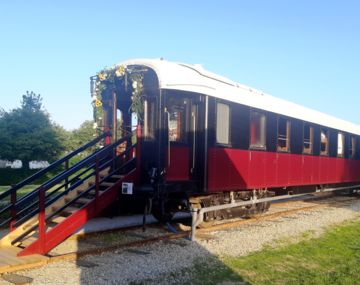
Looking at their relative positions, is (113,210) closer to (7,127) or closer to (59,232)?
(59,232)

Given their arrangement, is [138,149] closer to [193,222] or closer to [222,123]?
[193,222]

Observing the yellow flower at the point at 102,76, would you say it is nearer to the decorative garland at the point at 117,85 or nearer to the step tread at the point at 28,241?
the decorative garland at the point at 117,85

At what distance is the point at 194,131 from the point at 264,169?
3.26m

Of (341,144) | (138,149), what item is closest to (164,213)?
(138,149)

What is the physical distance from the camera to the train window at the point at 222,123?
381 inches

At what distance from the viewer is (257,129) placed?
11297 millimetres

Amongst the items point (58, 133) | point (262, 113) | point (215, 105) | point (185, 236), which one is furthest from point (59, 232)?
point (58, 133)

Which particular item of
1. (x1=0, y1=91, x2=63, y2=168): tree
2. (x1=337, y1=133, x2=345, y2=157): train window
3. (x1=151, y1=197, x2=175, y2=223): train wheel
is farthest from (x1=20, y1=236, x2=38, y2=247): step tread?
(x1=0, y1=91, x2=63, y2=168): tree

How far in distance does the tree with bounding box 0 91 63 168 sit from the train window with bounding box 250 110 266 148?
32.0 metres

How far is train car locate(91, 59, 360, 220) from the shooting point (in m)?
8.74

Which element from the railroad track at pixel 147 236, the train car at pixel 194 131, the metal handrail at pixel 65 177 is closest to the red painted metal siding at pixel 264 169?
the train car at pixel 194 131

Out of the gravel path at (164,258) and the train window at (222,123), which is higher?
the train window at (222,123)

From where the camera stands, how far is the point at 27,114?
42.6m

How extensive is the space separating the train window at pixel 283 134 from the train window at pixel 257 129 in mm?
972
